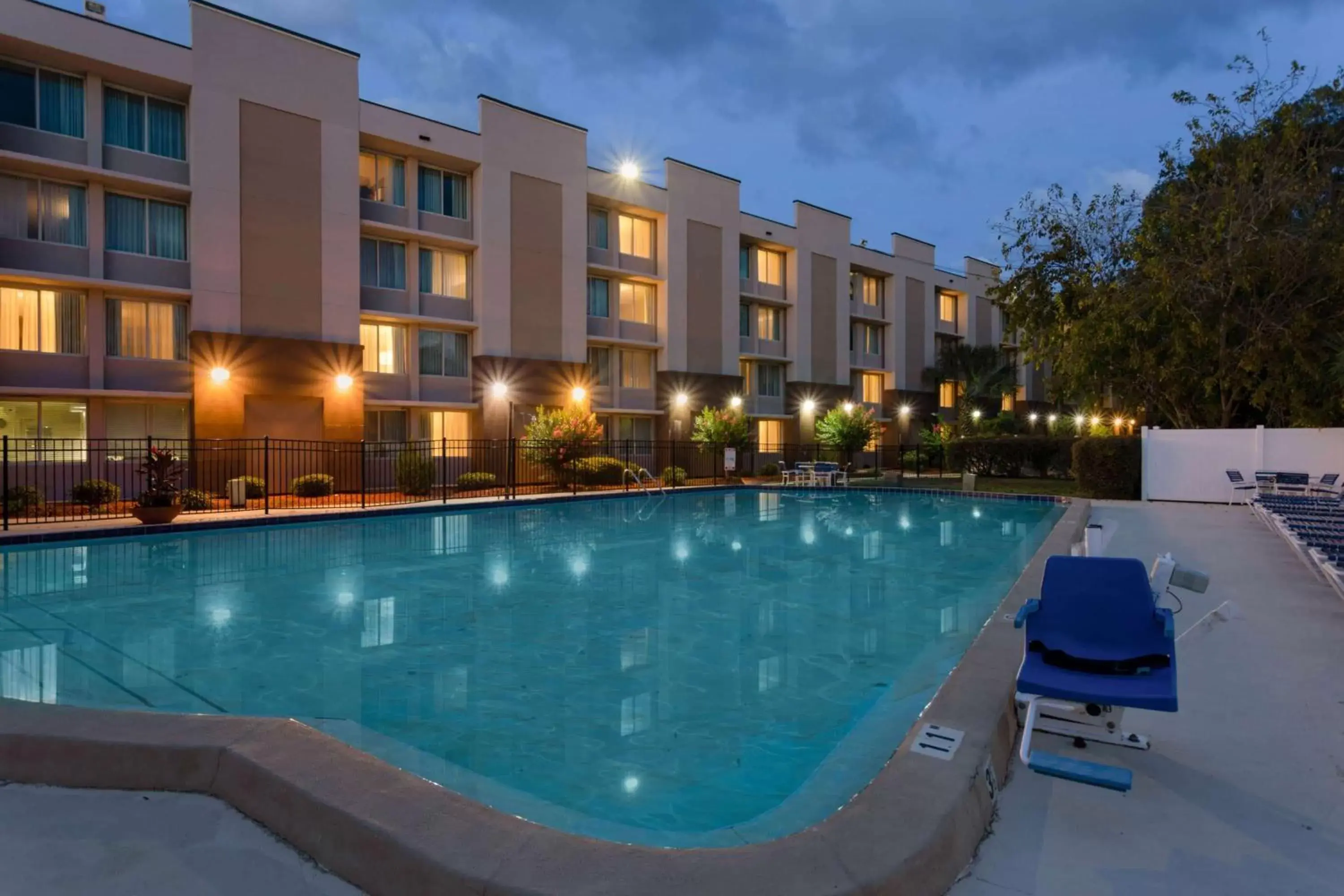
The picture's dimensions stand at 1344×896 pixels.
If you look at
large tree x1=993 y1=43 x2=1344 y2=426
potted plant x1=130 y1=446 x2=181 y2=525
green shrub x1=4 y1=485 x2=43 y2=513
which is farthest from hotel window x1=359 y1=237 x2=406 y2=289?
large tree x1=993 y1=43 x2=1344 y2=426

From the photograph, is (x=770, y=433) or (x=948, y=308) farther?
(x=948, y=308)

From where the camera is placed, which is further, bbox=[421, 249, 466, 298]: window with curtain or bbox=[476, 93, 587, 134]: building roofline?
bbox=[476, 93, 587, 134]: building roofline

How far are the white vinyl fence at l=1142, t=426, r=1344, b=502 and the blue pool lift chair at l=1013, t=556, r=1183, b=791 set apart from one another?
17530mm

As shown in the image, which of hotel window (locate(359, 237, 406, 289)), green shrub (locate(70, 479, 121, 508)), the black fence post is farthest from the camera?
hotel window (locate(359, 237, 406, 289))

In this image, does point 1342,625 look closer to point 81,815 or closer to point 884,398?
point 81,815

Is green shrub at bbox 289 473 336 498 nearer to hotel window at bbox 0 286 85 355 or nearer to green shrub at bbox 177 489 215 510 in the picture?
green shrub at bbox 177 489 215 510

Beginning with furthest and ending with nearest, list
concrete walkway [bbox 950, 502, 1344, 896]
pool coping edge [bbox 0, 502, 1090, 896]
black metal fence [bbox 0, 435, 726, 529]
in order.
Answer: black metal fence [bbox 0, 435, 726, 529], concrete walkway [bbox 950, 502, 1344, 896], pool coping edge [bbox 0, 502, 1090, 896]

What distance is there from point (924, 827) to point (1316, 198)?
69.4 feet

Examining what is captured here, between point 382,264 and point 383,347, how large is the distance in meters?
2.46

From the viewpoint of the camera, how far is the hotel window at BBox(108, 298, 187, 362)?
720 inches

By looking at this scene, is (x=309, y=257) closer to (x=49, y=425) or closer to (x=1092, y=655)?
(x=49, y=425)

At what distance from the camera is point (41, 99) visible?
1748 cm

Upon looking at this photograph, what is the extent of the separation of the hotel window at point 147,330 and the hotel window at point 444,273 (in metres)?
6.51

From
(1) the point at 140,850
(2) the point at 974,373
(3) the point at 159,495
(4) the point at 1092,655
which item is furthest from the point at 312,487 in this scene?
(2) the point at 974,373
